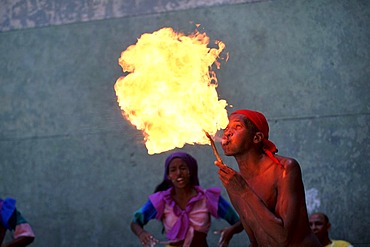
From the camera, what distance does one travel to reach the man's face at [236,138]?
176 inches

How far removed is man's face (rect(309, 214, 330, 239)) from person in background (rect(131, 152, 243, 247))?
887 millimetres

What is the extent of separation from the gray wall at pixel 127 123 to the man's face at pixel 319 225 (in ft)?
1.28

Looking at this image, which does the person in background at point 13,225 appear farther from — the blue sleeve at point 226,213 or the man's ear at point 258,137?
the man's ear at point 258,137

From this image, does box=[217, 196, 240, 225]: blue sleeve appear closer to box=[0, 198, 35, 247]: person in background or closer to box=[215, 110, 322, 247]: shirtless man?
box=[0, 198, 35, 247]: person in background

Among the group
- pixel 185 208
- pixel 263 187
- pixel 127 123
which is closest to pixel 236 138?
pixel 263 187

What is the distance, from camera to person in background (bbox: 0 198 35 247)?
6910 mm

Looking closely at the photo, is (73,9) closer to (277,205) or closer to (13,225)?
(13,225)

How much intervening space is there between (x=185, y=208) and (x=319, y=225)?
Result: 1.39 metres

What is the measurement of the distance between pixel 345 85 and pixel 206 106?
138 inches

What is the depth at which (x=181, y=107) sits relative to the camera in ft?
15.5

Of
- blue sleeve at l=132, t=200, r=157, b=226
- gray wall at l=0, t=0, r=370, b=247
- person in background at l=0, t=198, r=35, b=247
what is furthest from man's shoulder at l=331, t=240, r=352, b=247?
person in background at l=0, t=198, r=35, b=247

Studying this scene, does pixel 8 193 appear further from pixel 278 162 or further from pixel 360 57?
pixel 278 162

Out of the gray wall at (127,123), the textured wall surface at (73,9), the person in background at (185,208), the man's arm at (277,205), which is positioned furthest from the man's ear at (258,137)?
the textured wall surface at (73,9)

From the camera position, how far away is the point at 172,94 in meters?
4.79
